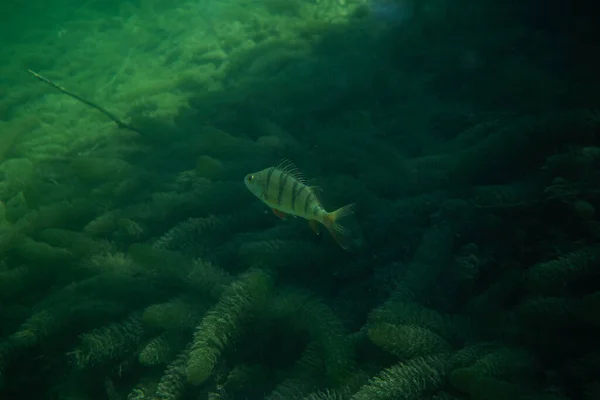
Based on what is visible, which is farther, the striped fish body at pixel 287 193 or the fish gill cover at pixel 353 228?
the striped fish body at pixel 287 193

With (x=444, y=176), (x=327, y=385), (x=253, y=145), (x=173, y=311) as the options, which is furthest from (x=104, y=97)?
(x=327, y=385)

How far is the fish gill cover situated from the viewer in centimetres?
216

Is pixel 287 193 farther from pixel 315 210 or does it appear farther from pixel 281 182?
pixel 315 210

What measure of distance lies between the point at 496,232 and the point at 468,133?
130 centimetres

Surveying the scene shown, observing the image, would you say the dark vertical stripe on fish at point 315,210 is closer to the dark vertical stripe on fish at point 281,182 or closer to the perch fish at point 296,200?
the perch fish at point 296,200

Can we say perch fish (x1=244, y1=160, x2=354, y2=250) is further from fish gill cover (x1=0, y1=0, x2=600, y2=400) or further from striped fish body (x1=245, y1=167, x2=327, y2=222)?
fish gill cover (x1=0, y1=0, x2=600, y2=400)

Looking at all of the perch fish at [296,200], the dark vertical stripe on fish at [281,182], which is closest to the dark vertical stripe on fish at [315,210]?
the perch fish at [296,200]

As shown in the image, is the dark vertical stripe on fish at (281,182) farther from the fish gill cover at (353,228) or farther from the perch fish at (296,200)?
the fish gill cover at (353,228)

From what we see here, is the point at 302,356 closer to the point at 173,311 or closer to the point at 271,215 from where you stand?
the point at 173,311

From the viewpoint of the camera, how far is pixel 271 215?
3.58 meters

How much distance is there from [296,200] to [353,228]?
824 millimetres

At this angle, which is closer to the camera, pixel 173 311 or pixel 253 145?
pixel 173 311

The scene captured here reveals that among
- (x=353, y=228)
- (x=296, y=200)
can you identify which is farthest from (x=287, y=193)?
(x=353, y=228)

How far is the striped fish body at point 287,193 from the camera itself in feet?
7.86
